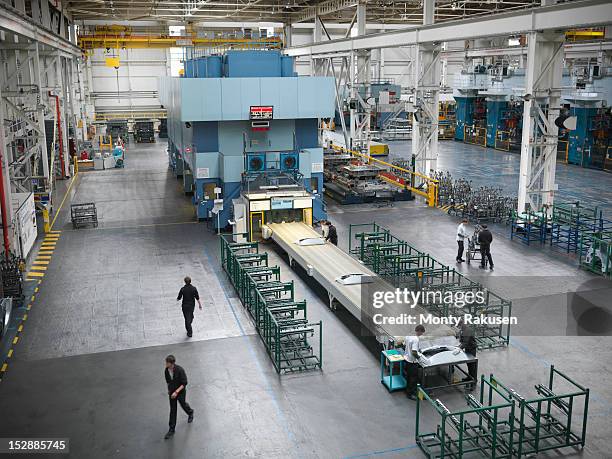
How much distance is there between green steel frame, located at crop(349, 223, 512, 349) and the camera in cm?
1325

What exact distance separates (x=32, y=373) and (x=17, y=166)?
43.3ft

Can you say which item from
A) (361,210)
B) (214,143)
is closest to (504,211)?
(361,210)

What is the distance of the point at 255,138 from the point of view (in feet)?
75.6

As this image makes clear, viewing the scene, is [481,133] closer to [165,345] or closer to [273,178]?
[273,178]

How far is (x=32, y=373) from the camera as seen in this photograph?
11.9m

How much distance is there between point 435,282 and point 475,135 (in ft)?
112

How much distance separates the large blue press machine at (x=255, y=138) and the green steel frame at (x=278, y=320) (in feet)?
16.2

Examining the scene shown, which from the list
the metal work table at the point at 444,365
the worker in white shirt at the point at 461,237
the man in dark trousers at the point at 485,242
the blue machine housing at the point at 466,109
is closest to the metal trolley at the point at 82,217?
the worker in white shirt at the point at 461,237

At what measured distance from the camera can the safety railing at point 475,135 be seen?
4728 cm

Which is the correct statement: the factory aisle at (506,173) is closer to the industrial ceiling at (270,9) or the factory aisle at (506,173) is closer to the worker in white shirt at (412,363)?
the industrial ceiling at (270,9)

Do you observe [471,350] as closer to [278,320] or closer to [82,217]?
[278,320]

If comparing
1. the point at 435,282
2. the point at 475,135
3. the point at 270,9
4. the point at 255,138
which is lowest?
the point at 435,282

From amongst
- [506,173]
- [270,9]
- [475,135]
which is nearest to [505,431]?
[506,173]

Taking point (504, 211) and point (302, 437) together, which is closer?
point (302, 437)
